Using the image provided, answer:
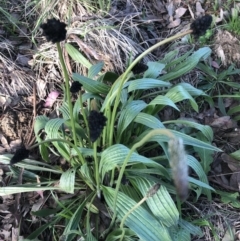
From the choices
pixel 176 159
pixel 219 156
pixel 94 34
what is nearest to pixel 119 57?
pixel 94 34

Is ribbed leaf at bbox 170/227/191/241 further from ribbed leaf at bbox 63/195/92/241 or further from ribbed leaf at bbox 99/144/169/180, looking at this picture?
ribbed leaf at bbox 63/195/92/241

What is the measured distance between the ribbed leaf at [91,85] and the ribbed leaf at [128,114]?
196 millimetres

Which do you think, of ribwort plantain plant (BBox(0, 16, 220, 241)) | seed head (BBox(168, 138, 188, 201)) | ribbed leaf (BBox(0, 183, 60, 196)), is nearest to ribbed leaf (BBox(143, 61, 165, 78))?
ribwort plantain plant (BBox(0, 16, 220, 241))

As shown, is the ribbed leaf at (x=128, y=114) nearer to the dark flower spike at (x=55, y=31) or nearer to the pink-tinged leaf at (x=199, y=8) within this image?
the dark flower spike at (x=55, y=31)

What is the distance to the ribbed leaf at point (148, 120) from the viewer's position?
219 cm

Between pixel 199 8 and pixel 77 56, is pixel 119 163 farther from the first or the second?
pixel 199 8

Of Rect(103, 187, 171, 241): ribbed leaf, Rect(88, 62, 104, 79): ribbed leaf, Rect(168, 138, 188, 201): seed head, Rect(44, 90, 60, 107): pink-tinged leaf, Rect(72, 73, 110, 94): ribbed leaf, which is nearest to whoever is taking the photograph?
Rect(168, 138, 188, 201): seed head

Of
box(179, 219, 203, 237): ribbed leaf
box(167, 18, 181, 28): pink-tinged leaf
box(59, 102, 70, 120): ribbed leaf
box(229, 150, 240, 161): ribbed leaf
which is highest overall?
box(167, 18, 181, 28): pink-tinged leaf

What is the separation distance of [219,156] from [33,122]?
1.04 meters

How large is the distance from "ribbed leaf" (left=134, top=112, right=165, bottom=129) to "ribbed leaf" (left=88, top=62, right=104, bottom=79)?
0.40m

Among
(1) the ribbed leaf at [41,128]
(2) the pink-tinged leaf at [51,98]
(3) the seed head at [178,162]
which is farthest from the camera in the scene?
(2) the pink-tinged leaf at [51,98]

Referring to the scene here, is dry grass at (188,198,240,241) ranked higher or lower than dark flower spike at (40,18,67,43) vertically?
lower

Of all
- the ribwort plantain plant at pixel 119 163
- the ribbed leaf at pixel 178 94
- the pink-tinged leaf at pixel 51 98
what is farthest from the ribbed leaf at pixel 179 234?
the pink-tinged leaf at pixel 51 98

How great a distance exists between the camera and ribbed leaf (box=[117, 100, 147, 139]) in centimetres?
225
